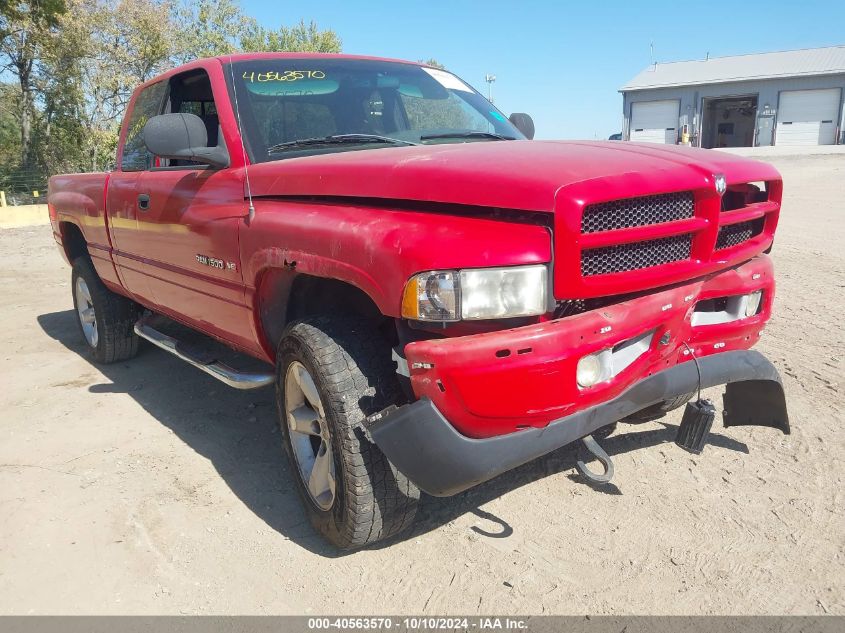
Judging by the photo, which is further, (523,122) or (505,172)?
(523,122)

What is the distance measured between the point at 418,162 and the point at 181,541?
1799mm

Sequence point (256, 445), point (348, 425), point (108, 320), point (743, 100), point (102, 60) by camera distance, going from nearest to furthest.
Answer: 1. point (348, 425)
2. point (256, 445)
3. point (108, 320)
4. point (102, 60)
5. point (743, 100)

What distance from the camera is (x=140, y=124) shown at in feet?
14.5

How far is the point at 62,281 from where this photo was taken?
8.97m

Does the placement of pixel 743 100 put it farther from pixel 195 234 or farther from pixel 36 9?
pixel 195 234

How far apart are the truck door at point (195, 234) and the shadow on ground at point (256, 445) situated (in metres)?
0.61

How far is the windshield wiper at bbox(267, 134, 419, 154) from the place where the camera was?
311cm

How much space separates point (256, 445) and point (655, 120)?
1435 inches

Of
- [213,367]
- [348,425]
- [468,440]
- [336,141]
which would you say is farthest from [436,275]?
Answer: [213,367]

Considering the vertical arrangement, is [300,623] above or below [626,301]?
below

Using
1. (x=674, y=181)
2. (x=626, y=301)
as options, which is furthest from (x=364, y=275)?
(x=674, y=181)

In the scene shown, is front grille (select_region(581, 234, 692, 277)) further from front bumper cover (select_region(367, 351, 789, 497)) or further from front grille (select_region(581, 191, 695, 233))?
front bumper cover (select_region(367, 351, 789, 497))

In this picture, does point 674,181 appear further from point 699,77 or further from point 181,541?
point 699,77

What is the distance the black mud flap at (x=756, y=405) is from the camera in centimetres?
298
